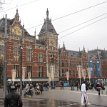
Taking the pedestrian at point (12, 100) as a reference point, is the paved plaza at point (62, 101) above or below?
below

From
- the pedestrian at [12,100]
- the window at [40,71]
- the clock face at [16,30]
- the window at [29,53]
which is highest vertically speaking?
the clock face at [16,30]

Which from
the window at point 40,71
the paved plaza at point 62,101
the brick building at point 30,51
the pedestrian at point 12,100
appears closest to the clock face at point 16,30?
the brick building at point 30,51

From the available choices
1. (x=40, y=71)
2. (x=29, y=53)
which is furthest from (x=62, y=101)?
(x=40, y=71)

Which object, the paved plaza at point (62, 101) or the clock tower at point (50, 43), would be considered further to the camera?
the clock tower at point (50, 43)

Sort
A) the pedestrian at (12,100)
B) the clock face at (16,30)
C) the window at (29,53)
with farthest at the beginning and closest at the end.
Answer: the window at (29,53), the clock face at (16,30), the pedestrian at (12,100)

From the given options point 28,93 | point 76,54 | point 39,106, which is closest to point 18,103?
point 39,106

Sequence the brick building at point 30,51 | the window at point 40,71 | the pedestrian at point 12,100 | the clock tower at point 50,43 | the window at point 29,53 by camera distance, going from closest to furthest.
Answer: the pedestrian at point 12,100 < the brick building at point 30,51 < the window at point 29,53 < the window at point 40,71 < the clock tower at point 50,43

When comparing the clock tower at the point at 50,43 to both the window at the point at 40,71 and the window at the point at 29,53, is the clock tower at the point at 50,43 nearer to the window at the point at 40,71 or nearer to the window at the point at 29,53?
the window at the point at 40,71

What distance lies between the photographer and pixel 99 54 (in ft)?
345

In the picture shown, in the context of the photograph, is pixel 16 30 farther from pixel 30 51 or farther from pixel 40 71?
pixel 40 71

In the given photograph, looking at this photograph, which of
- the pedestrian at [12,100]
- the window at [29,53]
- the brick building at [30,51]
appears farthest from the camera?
the window at [29,53]

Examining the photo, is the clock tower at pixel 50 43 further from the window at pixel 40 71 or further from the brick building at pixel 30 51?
the window at pixel 40 71

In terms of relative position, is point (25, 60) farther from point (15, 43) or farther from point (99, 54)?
point (99, 54)

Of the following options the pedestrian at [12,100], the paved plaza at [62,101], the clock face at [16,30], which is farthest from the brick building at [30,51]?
the pedestrian at [12,100]
